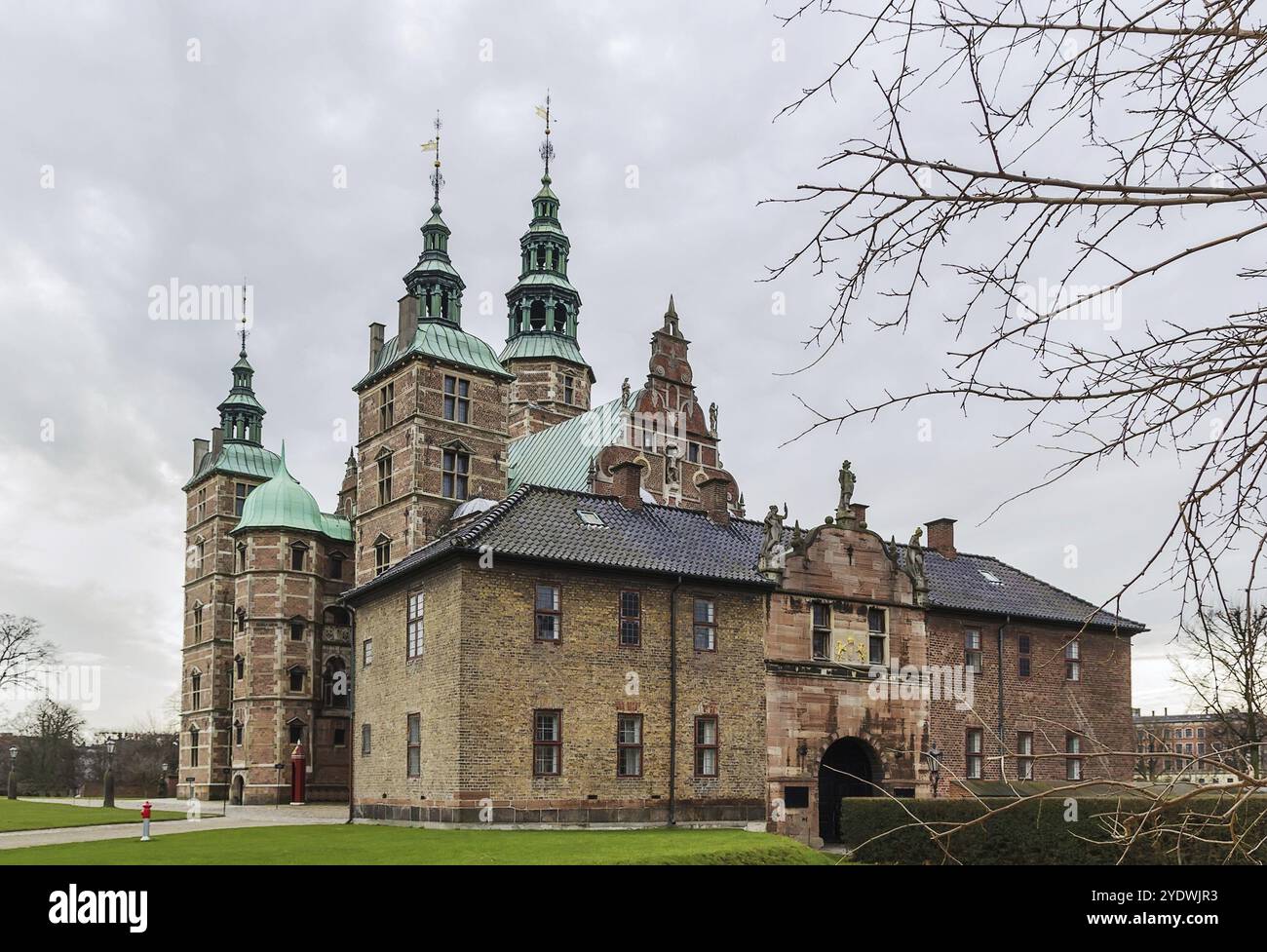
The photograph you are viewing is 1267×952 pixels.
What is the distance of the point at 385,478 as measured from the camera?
160ft

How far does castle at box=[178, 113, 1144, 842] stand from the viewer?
92.9ft

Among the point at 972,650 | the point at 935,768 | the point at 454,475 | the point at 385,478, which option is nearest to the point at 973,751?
the point at 935,768

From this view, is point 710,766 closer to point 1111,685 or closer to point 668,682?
point 668,682

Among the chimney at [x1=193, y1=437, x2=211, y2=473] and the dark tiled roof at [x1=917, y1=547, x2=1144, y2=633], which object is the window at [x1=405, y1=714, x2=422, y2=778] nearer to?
the dark tiled roof at [x1=917, y1=547, x2=1144, y2=633]

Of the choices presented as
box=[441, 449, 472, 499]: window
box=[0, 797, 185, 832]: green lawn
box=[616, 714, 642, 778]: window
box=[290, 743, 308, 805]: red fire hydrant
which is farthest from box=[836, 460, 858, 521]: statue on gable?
box=[290, 743, 308, 805]: red fire hydrant

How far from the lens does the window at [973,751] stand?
118 ft

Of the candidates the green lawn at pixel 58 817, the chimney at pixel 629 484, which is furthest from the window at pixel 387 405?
the green lawn at pixel 58 817

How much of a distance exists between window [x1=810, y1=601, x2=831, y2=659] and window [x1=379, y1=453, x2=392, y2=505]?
73.6 feet

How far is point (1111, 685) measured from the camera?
131 ft

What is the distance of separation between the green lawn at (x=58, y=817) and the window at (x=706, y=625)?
19.3m

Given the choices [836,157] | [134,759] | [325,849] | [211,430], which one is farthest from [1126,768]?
[134,759]

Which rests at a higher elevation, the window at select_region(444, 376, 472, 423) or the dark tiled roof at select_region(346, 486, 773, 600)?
the window at select_region(444, 376, 472, 423)
